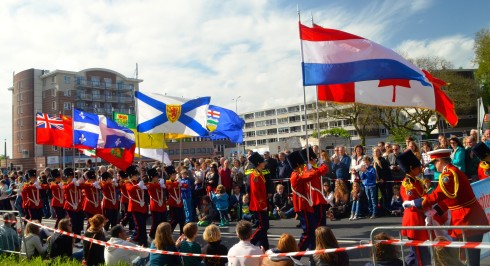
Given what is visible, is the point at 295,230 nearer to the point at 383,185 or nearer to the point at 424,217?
the point at 383,185

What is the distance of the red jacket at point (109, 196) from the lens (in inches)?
495

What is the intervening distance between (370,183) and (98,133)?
29.1ft

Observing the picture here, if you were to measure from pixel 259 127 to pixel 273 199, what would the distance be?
12652 centimetres

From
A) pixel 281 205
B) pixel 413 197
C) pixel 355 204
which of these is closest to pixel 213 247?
pixel 413 197

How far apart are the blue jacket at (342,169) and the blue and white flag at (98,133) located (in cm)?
673

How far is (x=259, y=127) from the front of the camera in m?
141

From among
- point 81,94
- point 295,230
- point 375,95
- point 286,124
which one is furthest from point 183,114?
point 286,124

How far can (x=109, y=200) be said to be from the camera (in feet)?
41.7

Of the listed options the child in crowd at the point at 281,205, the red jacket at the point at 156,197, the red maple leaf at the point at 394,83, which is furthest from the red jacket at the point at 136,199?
the red maple leaf at the point at 394,83

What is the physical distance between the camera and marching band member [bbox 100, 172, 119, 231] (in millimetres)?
12606

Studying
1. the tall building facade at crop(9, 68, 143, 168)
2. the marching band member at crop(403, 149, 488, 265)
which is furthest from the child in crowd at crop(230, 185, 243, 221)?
the tall building facade at crop(9, 68, 143, 168)

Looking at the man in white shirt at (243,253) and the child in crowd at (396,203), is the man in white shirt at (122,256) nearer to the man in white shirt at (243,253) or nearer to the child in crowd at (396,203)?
the man in white shirt at (243,253)

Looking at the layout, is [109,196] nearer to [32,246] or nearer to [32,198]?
[32,198]

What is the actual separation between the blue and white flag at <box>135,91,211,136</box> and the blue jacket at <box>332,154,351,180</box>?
4177 millimetres
